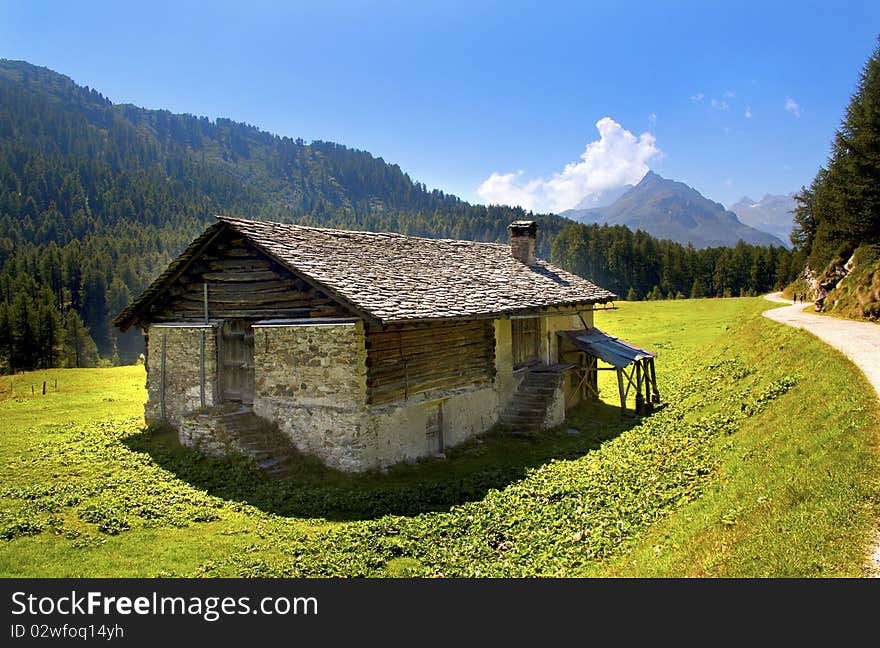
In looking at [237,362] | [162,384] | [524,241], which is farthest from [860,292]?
[162,384]

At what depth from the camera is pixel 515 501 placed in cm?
1159

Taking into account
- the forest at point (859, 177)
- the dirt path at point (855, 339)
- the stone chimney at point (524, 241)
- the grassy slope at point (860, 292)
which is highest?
the forest at point (859, 177)

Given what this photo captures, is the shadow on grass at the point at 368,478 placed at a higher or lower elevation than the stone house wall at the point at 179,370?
lower

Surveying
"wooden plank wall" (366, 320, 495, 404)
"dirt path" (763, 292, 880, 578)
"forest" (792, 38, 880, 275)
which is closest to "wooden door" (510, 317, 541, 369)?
"wooden plank wall" (366, 320, 495, 404)

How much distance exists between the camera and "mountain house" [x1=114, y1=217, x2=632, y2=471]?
13492mm

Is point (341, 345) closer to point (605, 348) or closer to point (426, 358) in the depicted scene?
point (426, 358)

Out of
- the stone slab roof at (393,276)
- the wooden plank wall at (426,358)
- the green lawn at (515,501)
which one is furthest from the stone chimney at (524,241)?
the green lawn at (515,501)

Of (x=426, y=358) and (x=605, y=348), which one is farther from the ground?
(x=426, y=358)

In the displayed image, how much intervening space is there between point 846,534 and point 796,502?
55.3 inches

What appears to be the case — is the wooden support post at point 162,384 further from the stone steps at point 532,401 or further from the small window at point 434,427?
the stone steps at point 532,401

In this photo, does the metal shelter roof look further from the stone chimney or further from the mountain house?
the stone chimney

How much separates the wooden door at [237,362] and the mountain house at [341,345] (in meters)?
0.03

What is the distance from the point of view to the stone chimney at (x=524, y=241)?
2556 cm

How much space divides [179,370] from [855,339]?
20861mm
